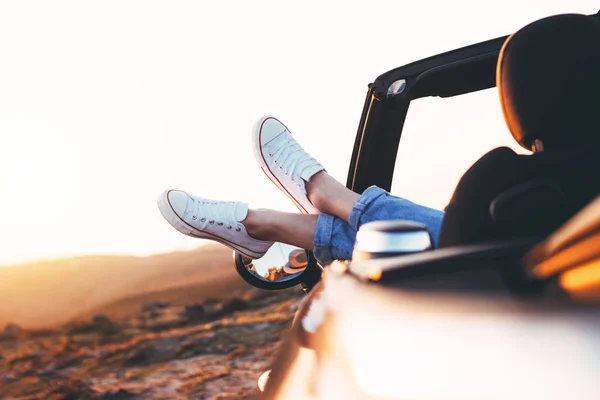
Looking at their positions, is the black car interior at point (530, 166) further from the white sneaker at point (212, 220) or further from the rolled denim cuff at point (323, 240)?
the white sneaker at point (212, 220)

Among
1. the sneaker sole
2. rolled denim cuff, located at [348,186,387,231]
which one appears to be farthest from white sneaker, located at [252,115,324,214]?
rolled denim cuff, located at [348,186,387,231]

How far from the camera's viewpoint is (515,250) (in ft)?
2.85

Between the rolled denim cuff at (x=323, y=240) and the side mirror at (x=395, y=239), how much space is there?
1.45 metres

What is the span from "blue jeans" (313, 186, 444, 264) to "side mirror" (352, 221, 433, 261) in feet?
3.69

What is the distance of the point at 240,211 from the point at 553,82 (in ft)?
5.59

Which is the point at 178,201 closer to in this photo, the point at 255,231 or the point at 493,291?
the point at 255,231

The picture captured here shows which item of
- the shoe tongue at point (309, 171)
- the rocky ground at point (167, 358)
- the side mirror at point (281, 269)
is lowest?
the rocky ground at point (167, 358)

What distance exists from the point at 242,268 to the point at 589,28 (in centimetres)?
→ 174

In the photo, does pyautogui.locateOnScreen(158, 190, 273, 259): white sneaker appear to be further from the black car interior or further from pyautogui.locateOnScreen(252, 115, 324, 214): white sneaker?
the black car interior

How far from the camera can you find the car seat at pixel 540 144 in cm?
114

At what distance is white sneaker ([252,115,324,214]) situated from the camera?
2832 mm

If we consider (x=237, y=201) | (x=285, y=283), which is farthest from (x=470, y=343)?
(x=237, y=201)

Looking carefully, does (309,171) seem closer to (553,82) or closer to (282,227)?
(282,227)

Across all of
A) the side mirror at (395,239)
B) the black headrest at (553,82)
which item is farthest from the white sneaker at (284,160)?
the side mirror at (395,239)
